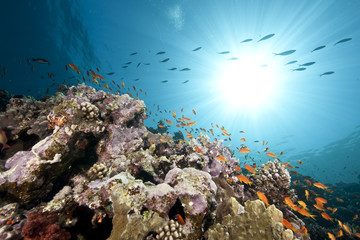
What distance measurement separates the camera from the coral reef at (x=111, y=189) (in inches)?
99.3

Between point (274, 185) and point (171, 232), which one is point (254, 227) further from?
point (274, 185)

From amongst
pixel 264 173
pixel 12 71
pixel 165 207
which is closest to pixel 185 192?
pixel 165 207


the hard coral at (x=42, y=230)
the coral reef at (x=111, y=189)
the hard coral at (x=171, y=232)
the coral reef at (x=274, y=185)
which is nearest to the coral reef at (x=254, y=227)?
the coral reef at (x=111, y=189)

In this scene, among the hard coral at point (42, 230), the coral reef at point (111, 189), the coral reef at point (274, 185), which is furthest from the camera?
the coral reef at point (274, 185)

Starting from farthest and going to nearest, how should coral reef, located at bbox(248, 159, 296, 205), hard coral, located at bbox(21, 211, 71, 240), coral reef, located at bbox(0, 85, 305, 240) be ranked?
coral reef, located at bbox(248, 159, 296, 205)
coral reef, located at bbox(0, 85, 305, 240)
hard coral, located at bbox(21, 211, 71, 240)

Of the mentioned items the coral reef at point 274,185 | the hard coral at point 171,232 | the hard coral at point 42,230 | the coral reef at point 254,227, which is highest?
the hard coral at point 42,230

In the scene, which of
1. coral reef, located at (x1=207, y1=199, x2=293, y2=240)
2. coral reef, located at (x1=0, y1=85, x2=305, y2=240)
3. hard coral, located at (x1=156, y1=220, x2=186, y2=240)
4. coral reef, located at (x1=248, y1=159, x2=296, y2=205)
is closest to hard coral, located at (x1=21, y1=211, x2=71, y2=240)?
coral reef, located at (x1=0, y1=85, x2=305, y2=240)

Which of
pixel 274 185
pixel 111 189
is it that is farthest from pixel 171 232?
pixel 274 185

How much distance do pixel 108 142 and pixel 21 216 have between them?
2.64 m

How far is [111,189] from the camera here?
2.94 meters

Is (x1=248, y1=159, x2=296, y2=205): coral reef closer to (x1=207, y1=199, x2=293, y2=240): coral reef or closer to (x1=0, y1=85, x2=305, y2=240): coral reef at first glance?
(x1=0, y1=85, x2=305, y2=240): coral reef

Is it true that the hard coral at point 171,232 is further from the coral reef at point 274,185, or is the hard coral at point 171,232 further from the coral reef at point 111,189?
the coral reef at point 274,185

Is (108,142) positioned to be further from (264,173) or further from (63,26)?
(63,26)

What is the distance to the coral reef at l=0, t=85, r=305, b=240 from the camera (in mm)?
2523
